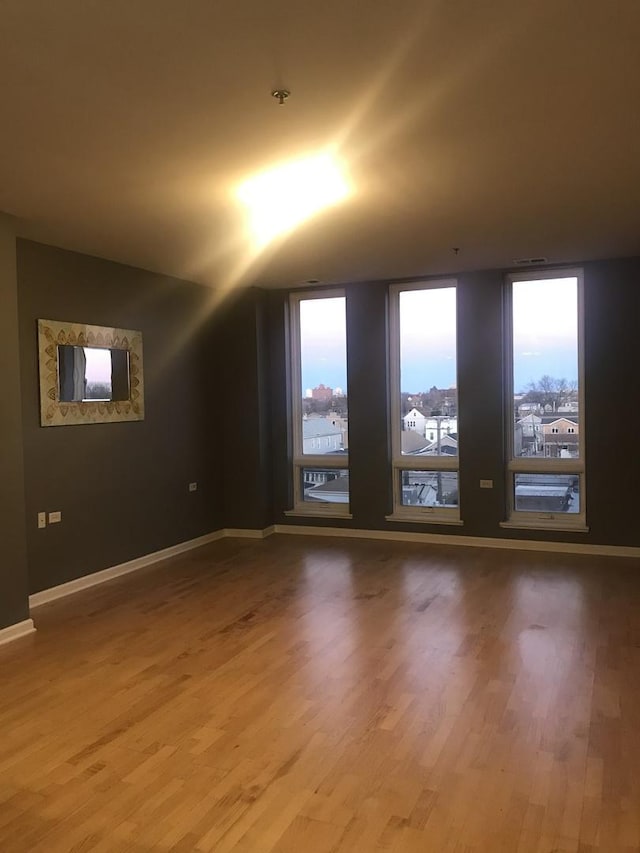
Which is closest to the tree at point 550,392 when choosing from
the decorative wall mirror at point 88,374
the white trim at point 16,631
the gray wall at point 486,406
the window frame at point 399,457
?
the gray wall at point 486,406

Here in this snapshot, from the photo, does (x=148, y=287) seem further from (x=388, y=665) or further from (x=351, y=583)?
(x=388, y=665)

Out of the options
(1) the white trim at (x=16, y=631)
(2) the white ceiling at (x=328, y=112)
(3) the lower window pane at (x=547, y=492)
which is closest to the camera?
(2) the white ceiling at (x=328, y=112)

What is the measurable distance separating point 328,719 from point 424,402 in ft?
13.9

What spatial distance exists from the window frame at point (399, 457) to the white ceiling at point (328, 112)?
200cm

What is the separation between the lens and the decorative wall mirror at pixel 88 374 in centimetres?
498

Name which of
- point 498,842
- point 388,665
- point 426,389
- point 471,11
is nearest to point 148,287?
point 426,389

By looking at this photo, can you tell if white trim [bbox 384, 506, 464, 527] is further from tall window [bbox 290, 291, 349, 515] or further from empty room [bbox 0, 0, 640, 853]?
tall window [bbox 290, 291, 349, 515]

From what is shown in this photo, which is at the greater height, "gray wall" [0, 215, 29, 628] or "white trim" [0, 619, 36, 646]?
"gray wall" [0, 215, 29, 628]

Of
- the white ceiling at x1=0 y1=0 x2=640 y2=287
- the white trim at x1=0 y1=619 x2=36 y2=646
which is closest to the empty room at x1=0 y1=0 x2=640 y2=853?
the white ceiling at x1=0 y1=0 x2=640 y2=287

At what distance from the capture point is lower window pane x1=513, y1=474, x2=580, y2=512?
6.35 metres

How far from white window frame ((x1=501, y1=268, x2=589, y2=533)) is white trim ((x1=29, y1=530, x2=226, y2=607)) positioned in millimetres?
3045

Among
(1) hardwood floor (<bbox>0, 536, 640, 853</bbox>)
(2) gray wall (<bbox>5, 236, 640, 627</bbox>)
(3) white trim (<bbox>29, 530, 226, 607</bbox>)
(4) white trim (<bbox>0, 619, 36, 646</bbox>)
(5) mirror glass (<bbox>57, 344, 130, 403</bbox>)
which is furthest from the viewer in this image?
(5) mirror glass (<bbox>57, 344, 130, 403</bbox>)

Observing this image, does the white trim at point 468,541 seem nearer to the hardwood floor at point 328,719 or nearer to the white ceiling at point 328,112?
the hardwood floor at point 328,719

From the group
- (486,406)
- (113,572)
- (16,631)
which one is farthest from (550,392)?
(16,631)
